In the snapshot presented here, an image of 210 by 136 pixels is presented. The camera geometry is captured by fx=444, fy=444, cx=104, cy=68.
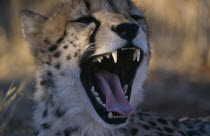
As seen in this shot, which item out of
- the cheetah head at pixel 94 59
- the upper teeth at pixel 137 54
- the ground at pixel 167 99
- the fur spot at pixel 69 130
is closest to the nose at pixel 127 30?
the cheetah head at pixel 94 59

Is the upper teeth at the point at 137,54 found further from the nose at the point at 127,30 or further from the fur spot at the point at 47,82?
the fur spot at the point at 47,82

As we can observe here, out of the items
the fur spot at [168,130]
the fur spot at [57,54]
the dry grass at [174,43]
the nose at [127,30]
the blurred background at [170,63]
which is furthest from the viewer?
the dry grass at [174,43]

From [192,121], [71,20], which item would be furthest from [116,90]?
[192,121]

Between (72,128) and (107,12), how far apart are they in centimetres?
65

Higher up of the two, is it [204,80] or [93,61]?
[93,61]

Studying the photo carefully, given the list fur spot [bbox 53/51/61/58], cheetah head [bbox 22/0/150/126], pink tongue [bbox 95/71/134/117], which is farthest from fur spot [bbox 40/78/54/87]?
pink tongue [bbox 95/71/134/117]

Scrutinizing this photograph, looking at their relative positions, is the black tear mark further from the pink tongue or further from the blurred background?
the blurred background

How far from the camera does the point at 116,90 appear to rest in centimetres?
238

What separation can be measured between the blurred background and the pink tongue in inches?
61.6

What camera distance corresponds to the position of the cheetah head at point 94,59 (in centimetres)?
225

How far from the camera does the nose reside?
2184 millimetres

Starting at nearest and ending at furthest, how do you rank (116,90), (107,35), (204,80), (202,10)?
1. (107,35)
2. (116,90)
3. (204,80)
4. (202,10)

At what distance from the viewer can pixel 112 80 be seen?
2422mm

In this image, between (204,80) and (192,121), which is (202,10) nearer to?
(204,80)
